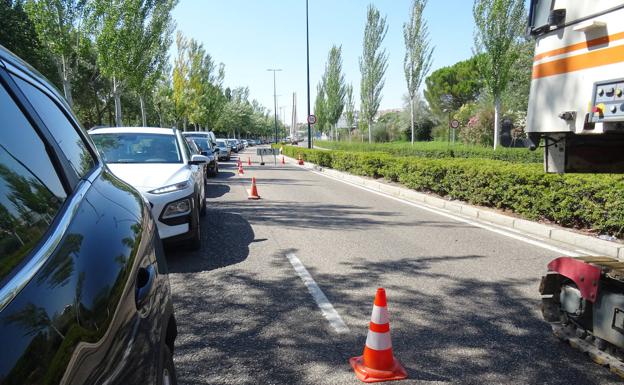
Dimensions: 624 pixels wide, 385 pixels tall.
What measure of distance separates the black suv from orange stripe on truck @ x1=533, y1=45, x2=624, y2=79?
2805 mm

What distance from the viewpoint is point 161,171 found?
604 centimetres

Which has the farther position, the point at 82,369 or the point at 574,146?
the point at 574,146

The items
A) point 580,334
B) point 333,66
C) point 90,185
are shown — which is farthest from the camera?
point 333,66

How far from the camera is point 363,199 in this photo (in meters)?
11.6

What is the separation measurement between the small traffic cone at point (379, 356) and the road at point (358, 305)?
0.30ft

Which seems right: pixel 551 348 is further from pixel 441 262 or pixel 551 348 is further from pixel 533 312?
pixel 441 262

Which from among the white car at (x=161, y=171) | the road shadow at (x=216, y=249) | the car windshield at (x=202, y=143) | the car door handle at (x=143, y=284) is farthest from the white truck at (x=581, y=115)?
the car windshield at (x=202, y=143)

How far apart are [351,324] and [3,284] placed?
317 cm

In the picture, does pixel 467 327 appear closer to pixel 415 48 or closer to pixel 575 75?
pixel 575 75

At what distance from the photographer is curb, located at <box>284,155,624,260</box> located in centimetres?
606

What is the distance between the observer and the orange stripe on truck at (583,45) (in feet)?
8.88

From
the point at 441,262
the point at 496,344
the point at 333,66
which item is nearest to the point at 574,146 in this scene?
the point at 496,344

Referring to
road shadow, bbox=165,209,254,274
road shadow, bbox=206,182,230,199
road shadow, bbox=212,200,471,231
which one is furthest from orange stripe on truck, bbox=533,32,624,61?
road shadow, bbox=206,182,230,199

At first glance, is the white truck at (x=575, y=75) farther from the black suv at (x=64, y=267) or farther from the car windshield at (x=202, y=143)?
the car windshield at (x=202, y=143)
